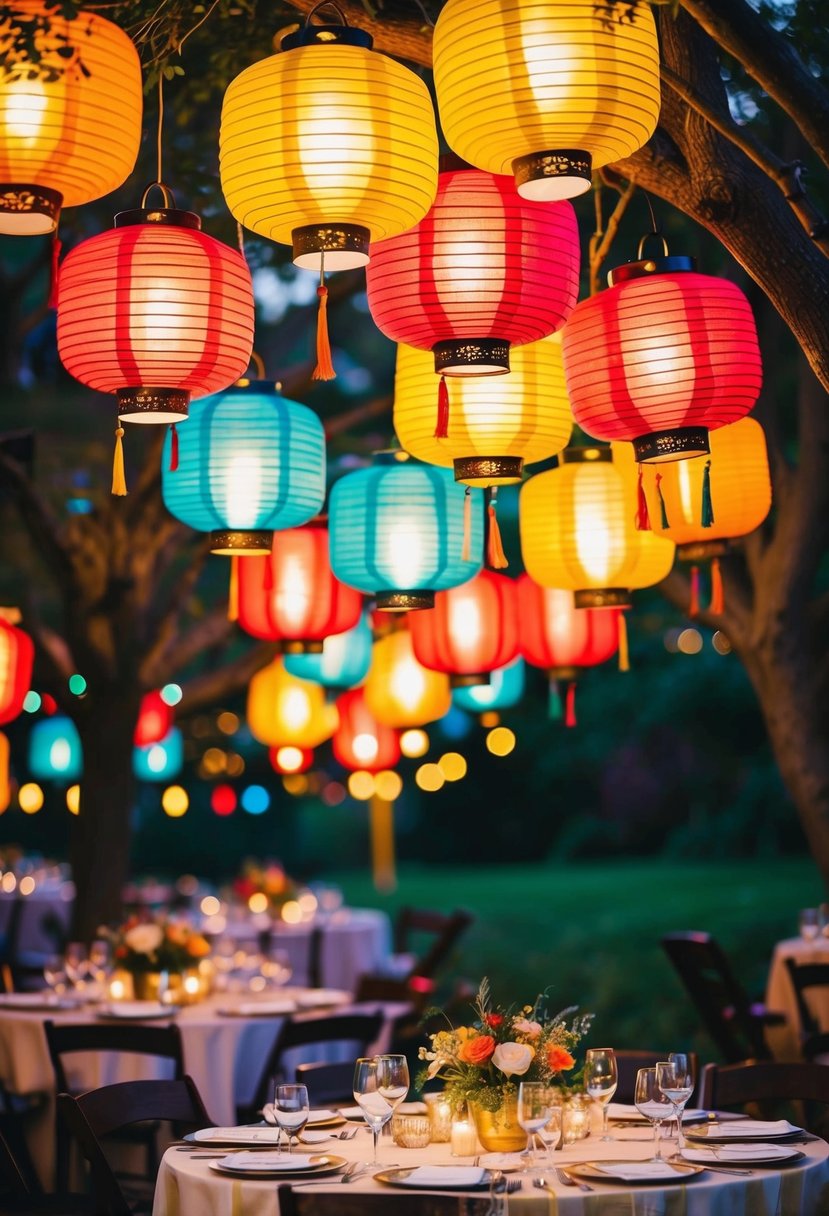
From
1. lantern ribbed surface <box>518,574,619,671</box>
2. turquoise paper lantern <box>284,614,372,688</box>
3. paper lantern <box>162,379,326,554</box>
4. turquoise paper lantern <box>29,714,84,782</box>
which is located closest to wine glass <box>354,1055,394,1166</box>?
paper lantern <box>162,379,326,554</box>

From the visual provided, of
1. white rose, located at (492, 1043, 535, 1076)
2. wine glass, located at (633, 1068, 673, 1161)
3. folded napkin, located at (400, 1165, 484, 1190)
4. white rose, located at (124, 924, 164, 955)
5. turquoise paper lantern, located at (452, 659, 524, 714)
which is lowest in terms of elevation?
folded napkin, located at (400, 1165, 484, 1190)

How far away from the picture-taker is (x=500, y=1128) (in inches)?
139

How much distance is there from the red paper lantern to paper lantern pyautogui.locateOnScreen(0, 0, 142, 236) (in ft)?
9.71

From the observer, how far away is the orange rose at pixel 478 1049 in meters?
3.51

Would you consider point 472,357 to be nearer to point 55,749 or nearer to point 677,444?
point 677,444

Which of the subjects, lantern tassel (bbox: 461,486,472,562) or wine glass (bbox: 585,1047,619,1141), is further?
lantern tassel (bbox: 461,486,472,562)

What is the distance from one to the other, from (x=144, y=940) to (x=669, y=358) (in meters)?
4.02

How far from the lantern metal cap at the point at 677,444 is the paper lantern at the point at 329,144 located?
2.96ft

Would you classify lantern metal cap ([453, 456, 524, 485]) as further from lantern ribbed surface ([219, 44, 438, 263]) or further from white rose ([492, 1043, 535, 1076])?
white rose ([492, 1043, 535, 1076])

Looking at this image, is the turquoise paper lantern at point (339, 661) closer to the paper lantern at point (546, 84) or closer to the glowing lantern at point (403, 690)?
the glowing lantern at point (403, 690)

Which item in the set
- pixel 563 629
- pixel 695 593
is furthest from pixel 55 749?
pixel 695 593

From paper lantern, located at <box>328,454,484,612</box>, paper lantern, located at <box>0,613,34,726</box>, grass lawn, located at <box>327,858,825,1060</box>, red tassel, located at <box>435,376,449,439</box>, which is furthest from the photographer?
grass lawn, located at <box>327,858,825,1060</box>

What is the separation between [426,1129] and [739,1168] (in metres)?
0.76

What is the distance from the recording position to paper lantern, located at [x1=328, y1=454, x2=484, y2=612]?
487 centimetres
